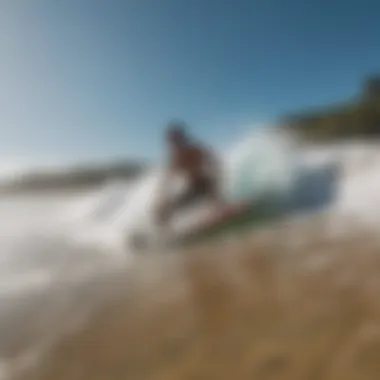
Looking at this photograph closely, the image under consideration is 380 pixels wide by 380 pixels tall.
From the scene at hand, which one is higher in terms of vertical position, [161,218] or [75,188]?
[75,188]

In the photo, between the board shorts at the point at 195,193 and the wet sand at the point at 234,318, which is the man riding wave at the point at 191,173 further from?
the wet sand at the point at 234,318

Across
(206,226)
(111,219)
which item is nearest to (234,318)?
(206,226)

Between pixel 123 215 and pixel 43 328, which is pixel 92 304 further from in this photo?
pixel 123 215

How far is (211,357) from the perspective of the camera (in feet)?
6.50

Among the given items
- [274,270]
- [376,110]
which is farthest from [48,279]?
[376,110]

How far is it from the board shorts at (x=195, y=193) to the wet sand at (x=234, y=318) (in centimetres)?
76

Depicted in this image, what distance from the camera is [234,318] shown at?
88.3 inches

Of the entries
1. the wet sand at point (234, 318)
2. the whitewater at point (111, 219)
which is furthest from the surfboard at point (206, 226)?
the wet sand at point (234, 318)

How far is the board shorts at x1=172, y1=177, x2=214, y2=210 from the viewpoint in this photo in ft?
12.8

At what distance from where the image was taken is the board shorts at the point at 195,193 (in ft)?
12.8

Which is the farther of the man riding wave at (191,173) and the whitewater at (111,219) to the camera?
the man riding wave at (191,173)

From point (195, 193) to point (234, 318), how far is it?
1.78 meters

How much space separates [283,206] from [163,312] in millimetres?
1493

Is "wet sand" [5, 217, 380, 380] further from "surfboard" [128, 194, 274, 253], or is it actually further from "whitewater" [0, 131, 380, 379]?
"surfboard" [128, 194, 274, 253]
